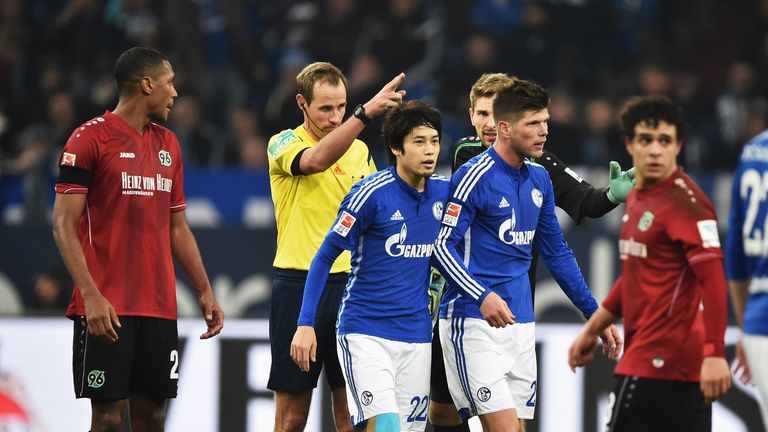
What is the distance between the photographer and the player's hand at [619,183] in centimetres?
650

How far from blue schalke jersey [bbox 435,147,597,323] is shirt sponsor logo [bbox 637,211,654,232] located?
44.7 inches

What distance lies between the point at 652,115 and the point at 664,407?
118 centimetres

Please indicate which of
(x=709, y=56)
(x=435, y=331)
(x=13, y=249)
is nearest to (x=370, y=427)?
(x=435, y=331)

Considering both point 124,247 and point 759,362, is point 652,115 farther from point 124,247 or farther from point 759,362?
point 124,247

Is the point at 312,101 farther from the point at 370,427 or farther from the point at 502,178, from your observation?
the point at 370,427

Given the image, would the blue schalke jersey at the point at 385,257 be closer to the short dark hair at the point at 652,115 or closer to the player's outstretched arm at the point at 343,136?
the player's outstretched arm at the point at 343,136

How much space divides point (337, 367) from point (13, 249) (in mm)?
5234

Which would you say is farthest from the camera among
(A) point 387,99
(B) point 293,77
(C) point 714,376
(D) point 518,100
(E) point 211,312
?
(B) point 293,77

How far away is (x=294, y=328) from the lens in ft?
22.3

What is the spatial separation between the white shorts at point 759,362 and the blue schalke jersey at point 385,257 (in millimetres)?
1629

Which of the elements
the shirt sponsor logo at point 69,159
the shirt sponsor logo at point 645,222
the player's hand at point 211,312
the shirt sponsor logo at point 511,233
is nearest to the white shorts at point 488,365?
the shirt sponsor logo at point 511,233

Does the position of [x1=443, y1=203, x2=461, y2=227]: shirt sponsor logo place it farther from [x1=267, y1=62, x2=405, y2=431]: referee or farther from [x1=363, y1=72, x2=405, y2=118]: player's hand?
[x1=267, y1=62, x2=405, y2=431]: referee

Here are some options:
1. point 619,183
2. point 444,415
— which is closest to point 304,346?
point 444,415

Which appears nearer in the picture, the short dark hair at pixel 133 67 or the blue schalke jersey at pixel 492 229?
the blue schalke jersey at pixel 492 229
